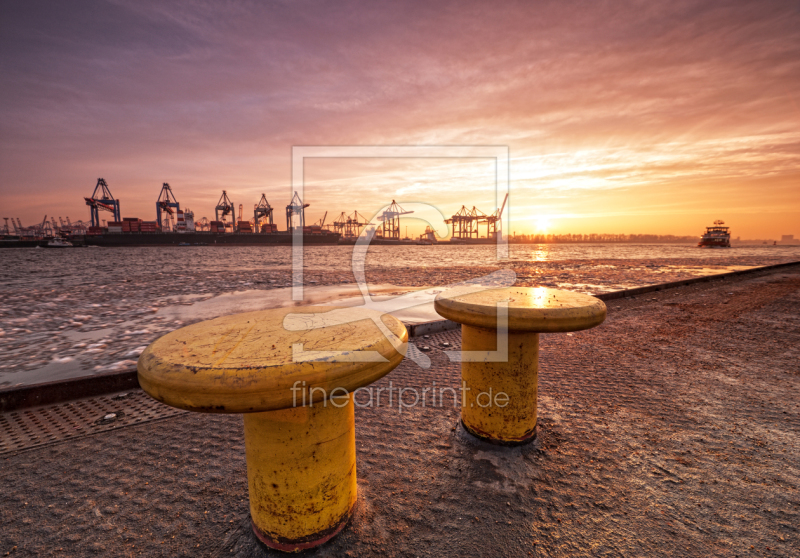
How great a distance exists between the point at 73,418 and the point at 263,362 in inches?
99.7

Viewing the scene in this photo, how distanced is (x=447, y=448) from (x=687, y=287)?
10181mm

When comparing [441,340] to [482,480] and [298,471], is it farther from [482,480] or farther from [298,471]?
[298,471]

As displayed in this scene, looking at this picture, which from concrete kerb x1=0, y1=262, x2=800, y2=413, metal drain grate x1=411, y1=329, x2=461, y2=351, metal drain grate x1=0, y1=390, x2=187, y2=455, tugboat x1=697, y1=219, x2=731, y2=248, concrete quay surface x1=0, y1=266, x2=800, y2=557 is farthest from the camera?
tugboat x1=697, y1=219, x2=731, y2=248

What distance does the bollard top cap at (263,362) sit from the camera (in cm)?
112

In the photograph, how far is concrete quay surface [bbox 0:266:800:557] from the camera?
151 cm

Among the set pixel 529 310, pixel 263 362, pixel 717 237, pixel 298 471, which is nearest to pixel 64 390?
pixel 298 471

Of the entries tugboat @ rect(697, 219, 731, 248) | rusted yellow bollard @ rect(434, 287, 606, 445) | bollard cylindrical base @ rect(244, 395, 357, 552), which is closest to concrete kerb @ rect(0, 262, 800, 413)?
bollard cylindrical base @ rect(244, 395, 357, 552)

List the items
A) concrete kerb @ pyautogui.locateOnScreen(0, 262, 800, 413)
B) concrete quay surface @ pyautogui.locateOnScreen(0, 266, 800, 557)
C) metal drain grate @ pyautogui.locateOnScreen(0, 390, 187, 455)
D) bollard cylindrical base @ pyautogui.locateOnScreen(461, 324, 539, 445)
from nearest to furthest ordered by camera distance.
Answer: concrete quay surface @ pyautogui.locateOnScreen(0, 266, 800, 557)
bollard cylindrical base @ pyautogui.locateOnScreen(461, 324, 539, 445)
metal drain grate @ pyautogui.locateOnScreen(0, 390, 187, 455)
concrete kerb @ pyautogui.locateOnScreen(0, 262, 800, 413)

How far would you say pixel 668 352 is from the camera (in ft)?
13.0

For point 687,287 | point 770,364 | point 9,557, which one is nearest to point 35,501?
point 9,557

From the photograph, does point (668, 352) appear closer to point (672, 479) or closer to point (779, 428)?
point (779, 428)

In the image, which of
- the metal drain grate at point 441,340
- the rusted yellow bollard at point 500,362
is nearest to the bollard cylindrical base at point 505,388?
the rusted yellow bollard at point 500,362

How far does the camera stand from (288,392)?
1129mm

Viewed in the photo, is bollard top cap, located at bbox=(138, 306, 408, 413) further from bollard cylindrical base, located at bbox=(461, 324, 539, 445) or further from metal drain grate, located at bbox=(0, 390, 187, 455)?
metal drain grate, located at bbox=(0, 390, 187, 455)
